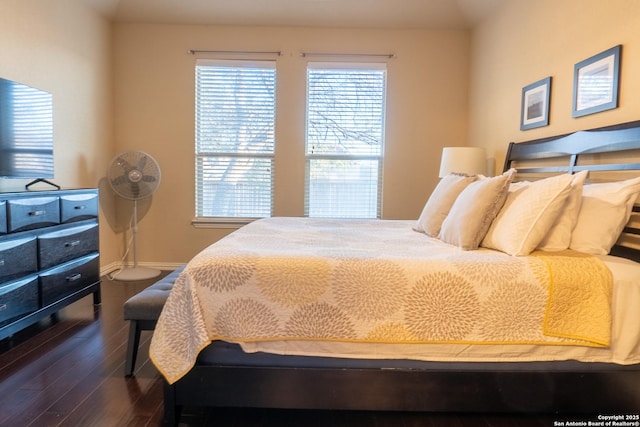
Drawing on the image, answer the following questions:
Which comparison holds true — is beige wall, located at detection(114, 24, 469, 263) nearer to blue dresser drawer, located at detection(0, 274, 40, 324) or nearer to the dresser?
the dresser

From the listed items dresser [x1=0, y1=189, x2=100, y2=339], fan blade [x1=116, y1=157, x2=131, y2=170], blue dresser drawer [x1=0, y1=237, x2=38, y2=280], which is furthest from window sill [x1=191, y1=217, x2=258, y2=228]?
blue dresser drawer [x1=0, y1=237, x2=38, y2=280]

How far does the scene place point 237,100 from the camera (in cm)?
407

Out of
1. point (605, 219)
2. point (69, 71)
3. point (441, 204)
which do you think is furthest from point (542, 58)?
point (69, 71)

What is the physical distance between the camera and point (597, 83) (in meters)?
2.18

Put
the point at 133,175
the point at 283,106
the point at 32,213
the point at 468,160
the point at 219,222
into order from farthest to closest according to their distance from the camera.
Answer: the point at 219,222 → the point at 283,106 → the point at 133,175 → the point at 468,160 → the point at 32,213

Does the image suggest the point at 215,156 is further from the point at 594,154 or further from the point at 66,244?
the point at 594,154

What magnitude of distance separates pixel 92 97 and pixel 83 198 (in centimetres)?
144

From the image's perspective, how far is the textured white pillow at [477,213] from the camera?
6.10ft

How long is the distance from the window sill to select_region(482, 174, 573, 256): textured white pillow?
2.84 metres

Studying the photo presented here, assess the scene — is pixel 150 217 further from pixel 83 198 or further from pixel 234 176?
pixel 83 198

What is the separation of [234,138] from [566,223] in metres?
3.25

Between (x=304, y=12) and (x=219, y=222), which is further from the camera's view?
(x=219, y=222)

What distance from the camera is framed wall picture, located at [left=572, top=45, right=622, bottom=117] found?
6.71 feet

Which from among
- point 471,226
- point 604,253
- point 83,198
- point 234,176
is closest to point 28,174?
point 83,198
